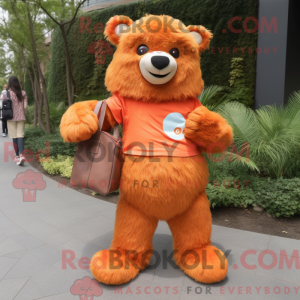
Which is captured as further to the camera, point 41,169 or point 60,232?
point 41,169

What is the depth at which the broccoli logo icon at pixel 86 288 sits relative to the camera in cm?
204

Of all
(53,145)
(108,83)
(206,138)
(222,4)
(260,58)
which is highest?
(222,4)

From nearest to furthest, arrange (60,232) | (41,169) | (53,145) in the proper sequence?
(60,232) → (41,169) → (53,145)

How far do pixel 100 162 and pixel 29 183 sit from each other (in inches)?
145

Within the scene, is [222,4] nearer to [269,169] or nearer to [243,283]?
[269,169]

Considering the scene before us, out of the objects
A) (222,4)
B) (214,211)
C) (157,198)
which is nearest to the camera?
(157,198)

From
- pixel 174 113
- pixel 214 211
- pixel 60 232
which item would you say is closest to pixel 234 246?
pixel 214 211

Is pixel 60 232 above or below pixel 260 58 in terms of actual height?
below

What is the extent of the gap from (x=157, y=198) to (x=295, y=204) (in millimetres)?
2310

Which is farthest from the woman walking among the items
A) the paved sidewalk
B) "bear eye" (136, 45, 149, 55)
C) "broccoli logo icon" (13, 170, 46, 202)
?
"bear eye" (136, 45, 149, 55)

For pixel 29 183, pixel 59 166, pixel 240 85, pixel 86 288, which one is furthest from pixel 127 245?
pixel 240 85

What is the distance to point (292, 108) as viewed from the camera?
4.50m

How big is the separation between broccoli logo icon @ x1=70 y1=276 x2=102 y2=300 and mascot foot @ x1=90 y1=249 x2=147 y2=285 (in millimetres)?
75

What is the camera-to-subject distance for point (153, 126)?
208 centimetres
